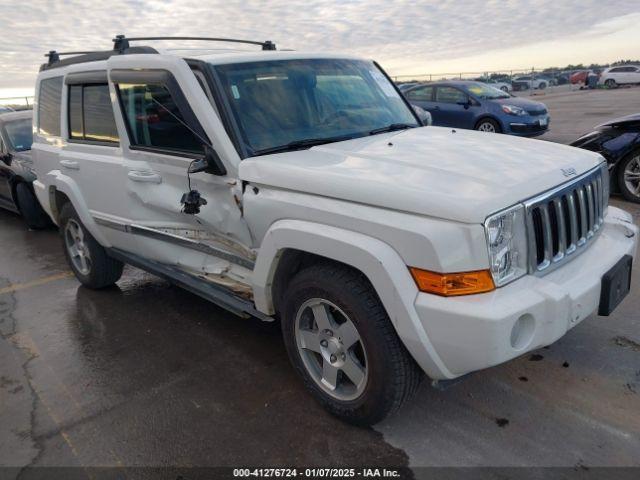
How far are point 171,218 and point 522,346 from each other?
2489mm

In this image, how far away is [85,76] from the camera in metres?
4.53

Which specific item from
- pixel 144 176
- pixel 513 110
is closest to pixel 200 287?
pixel 144 176

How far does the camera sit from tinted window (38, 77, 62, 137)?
510 centimetres

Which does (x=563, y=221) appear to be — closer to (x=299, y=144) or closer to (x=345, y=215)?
(x=345, y=215)

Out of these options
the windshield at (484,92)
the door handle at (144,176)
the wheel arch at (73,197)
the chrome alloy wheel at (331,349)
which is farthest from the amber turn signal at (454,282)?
the windshield at (484,92)

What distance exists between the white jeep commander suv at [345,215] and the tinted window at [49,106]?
75 cm

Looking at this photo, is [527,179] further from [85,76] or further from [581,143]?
[581,143]

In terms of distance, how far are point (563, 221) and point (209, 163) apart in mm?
1974

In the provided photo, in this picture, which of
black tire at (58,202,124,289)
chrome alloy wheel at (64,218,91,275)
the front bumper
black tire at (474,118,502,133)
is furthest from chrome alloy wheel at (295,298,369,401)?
black tire at (474,118,502,133)

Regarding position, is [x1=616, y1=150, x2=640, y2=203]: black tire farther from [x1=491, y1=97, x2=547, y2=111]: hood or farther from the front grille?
[x1=491, y1=97, x2=547, y2=111]: hood

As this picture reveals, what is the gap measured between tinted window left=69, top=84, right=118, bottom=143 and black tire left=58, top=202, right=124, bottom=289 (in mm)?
738

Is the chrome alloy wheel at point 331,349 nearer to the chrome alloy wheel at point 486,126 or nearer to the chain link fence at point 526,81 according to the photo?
the chrome alloy wheel at point 486,126

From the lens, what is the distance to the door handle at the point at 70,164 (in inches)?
184

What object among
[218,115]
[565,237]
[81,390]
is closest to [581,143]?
[565,237]
